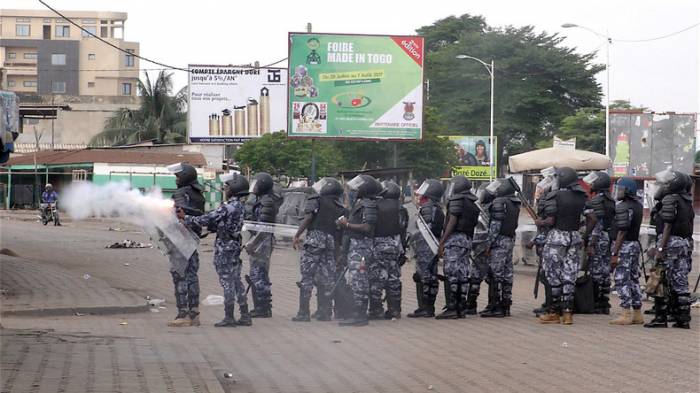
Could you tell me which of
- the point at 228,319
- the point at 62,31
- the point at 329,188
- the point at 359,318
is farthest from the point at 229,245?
the point at 62,31

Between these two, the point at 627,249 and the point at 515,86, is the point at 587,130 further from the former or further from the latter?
the point at 627,249

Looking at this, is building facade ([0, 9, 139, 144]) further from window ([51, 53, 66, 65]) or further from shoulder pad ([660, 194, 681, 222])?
shoulder pad ([660, 194, 681, 222])

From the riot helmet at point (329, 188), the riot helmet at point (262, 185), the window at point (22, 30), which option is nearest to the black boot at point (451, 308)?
the riot helmet at point (329, 188)

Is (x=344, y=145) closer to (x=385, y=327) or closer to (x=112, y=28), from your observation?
(x=385, y=327)

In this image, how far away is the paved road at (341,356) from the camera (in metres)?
8.93

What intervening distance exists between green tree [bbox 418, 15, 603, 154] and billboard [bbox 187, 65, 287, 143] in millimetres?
20978

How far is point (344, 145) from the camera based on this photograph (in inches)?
1896

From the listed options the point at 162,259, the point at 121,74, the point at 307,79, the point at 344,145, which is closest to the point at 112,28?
the point at 121,74

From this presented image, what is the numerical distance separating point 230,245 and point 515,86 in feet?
191

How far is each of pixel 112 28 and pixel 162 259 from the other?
6809 cm

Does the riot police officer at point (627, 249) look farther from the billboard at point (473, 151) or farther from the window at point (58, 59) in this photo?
the window at point (58, 59)

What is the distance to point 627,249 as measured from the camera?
43.7 feet

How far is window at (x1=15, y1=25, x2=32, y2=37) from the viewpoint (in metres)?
91.5

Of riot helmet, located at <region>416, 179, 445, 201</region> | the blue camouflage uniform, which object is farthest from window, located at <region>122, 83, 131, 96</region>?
the blue camouflage uniform
